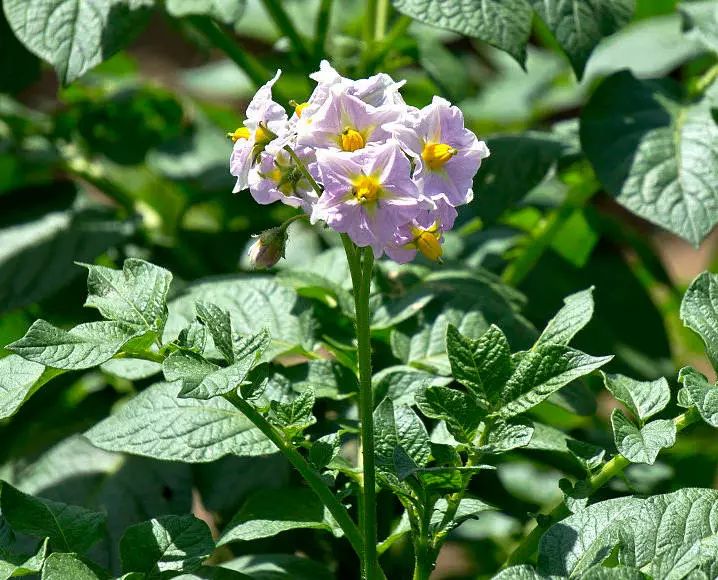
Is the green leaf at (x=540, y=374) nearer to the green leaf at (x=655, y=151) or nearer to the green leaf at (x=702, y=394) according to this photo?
the green leaf at (x=702, y=394)

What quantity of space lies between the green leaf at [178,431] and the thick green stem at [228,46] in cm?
45

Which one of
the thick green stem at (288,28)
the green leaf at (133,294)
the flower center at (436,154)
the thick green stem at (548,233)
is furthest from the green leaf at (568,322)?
the thick green stem at (288,28)

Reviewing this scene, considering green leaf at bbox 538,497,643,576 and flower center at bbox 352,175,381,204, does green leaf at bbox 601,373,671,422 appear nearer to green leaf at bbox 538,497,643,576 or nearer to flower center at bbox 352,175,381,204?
green leaf at bbox 538,497,643,576

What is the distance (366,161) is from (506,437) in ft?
0.64

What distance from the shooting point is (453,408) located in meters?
0.67

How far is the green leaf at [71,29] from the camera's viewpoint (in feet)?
3.10

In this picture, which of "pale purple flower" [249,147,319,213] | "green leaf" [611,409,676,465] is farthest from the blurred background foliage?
"pale purple flower" [249,147,319,213]

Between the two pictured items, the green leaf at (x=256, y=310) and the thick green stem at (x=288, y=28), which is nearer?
the green leaf at (x=256, y=310)

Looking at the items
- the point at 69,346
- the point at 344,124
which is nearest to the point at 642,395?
the point at 344,124

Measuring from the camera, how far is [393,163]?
24.7 inches

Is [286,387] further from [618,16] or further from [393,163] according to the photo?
[618,16]

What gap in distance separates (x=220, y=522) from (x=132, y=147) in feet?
1.96

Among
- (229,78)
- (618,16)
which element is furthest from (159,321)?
(229,78)

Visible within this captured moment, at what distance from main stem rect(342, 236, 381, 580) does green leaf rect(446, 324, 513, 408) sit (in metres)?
0.06
